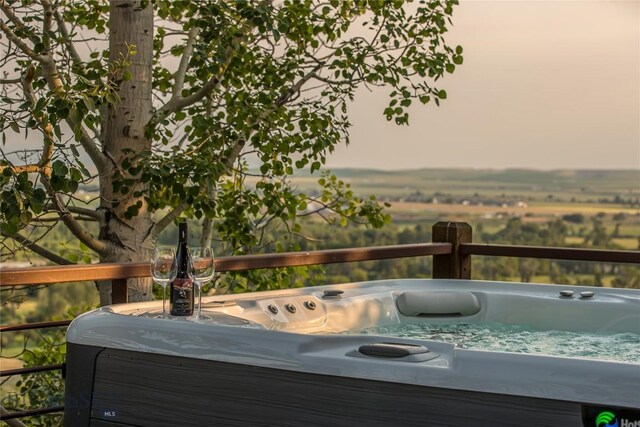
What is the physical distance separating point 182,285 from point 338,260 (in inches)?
43.6

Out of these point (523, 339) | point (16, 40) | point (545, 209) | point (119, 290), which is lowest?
point (523, 339)

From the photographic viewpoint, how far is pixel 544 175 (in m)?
12.7

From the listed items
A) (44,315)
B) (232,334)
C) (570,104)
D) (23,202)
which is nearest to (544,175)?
(570,104)

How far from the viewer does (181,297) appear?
2.58m

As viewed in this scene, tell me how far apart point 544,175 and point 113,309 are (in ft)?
35.3

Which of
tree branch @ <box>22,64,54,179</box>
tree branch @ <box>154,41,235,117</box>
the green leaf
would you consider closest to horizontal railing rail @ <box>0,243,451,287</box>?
the green leaf

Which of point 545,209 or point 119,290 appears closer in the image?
point 119,290

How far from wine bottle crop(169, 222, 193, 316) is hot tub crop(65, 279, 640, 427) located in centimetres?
8

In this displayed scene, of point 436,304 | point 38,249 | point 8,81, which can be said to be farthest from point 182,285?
point 38,249

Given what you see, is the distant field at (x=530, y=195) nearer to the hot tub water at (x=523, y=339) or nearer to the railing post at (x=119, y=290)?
the hot tub water at (x=523, y=339)

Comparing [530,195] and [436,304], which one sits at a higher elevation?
[530,195]

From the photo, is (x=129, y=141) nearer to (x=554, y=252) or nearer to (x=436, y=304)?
(x=436, y=304)

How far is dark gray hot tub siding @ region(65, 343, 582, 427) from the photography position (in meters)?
1.88

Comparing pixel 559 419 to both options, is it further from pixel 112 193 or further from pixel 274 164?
pixel 274 164
